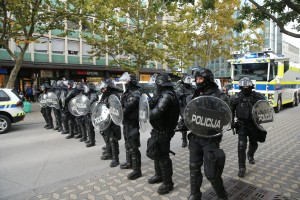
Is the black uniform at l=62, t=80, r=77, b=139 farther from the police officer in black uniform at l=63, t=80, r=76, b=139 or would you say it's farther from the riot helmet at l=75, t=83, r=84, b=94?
the riot helmet at l=75, t=83, r=84, b=94

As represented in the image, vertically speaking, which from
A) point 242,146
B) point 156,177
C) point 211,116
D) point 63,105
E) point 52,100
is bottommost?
point 156,177

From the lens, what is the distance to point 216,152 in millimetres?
3471

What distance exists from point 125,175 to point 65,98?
4521mm

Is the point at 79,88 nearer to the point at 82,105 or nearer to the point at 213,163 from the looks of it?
the point at 82,105

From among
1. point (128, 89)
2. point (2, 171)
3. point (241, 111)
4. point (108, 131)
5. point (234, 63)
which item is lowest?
point (2, 171)

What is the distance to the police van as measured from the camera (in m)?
9.73

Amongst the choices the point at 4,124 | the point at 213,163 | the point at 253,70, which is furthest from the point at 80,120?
the point at 253,70

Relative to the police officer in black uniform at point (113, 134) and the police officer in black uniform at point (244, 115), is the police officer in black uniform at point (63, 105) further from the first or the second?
the police officer in black uniform at point (244, 115)

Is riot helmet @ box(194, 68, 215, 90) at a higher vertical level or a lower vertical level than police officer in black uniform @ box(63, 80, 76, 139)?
higher

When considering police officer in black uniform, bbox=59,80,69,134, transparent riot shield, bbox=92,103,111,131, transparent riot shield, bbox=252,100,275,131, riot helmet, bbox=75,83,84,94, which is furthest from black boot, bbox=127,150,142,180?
police officer in black uniform, bbox=59,80,69,134

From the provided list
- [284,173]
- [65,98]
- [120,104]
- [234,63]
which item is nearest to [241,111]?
[284,173]

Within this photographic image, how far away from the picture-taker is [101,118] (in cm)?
575

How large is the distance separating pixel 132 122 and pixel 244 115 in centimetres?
207

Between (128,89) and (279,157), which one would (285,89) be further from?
(128,89)
